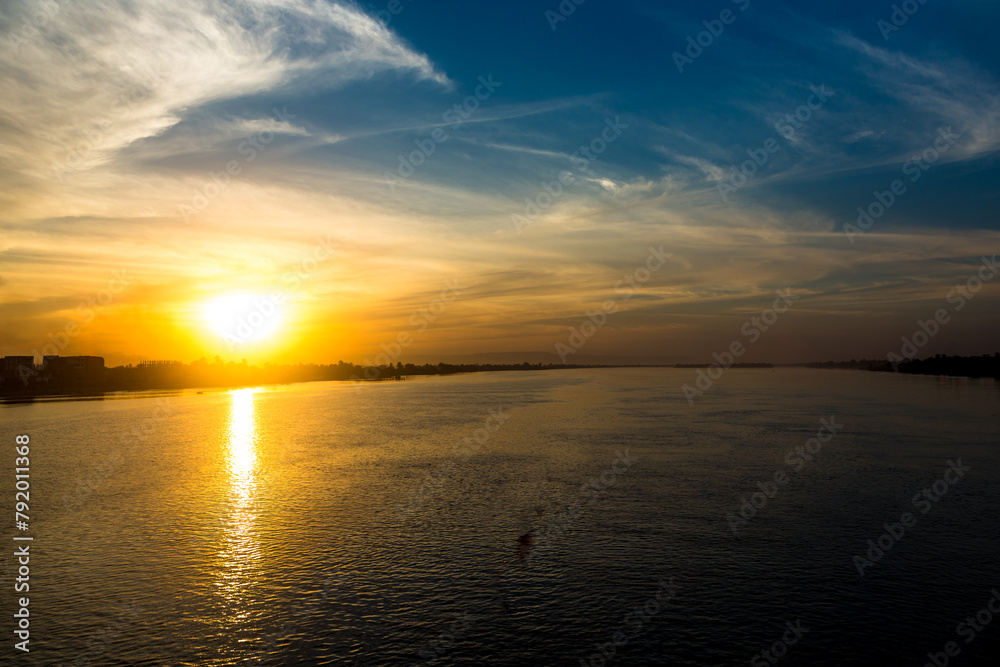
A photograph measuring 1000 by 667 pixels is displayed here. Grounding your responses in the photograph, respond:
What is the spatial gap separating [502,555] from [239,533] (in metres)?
11.6

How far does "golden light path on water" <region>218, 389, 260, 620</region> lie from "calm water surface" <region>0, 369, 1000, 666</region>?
0.14 metres

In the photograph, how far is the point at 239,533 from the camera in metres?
26.0

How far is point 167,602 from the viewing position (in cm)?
1883

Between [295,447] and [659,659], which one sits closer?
[659,659]

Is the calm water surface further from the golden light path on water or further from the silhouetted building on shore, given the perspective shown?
the silhouetted building on shore

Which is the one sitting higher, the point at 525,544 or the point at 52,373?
the point at 52,373

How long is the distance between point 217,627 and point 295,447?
3534 centimetres

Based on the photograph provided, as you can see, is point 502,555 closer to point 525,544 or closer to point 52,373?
point 525,544

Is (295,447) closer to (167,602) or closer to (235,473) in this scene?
(235,473)

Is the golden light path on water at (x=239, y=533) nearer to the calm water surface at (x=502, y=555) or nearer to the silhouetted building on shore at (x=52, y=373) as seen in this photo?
the calm water surface at (x=502, y=555)

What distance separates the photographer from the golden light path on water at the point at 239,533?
19812mm

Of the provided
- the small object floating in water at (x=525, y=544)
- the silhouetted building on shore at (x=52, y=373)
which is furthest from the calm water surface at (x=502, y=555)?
Answer: the silhouetted building on shore at (x=52, y=373)

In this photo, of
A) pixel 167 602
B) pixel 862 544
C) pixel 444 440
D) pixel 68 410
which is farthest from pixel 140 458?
pixel 68 410

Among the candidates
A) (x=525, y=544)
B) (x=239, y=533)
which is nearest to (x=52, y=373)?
(x=239, y=533)
